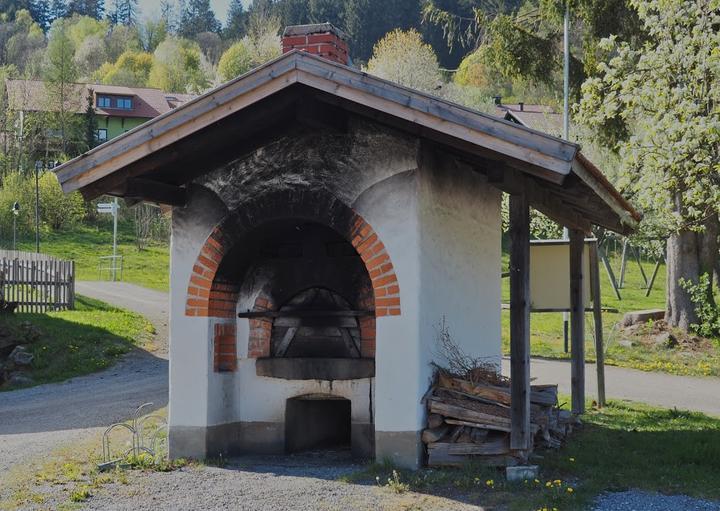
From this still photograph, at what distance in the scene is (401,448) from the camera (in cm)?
873

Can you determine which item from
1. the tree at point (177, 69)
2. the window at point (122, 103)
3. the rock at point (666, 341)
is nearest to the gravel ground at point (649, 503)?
the rock at point (666, 341)

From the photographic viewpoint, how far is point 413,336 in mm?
8758

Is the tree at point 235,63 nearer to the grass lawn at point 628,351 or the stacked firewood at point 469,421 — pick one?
the grass lawn at point 628,351

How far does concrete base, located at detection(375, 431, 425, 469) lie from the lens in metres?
8.68

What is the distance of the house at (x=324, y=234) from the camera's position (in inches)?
332

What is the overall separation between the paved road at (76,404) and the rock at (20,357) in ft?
3.91

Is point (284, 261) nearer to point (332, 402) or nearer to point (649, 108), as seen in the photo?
point (332, 402)

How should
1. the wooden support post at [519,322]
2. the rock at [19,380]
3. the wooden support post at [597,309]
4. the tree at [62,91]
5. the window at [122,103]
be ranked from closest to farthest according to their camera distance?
the wooden support post at [519,322] → the wooden support post at [597,309] → the rock at [19,380] → the tree at [62,91] → the window at [122,103]

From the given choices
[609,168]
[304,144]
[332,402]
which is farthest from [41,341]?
[609,168]

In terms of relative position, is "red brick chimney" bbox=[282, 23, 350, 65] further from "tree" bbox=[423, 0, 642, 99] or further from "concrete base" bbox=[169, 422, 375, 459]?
"tree" bbox=[423, 0, 642, 99]

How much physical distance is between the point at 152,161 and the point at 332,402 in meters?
3.62

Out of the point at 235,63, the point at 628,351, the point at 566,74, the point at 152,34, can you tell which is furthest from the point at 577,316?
the point at 152,34

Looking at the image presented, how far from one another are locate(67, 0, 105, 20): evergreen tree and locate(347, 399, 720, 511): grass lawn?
13995 centimetres

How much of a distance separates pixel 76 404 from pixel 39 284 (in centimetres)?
1108
